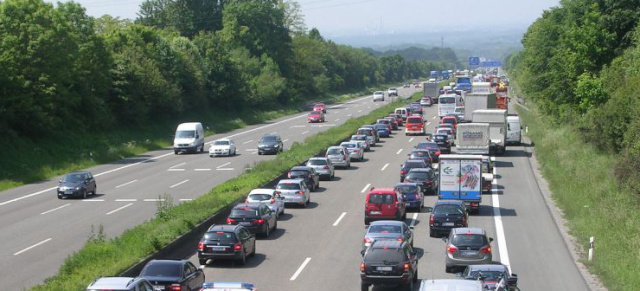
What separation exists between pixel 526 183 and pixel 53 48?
35.2m

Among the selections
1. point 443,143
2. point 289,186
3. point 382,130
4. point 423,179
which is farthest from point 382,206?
point 382,130

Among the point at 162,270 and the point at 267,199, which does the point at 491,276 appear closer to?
the point at 162,270

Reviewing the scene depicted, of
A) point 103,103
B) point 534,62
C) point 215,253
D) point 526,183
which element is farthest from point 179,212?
point 534,62

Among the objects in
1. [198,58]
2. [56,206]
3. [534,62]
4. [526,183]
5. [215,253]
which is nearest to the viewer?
[215,253]

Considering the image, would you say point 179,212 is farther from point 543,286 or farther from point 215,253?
point 543,286

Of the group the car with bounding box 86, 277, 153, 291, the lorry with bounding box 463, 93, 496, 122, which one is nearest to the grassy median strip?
the car with bounding box 86, 277, 153, 291

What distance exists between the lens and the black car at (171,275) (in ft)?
73.0

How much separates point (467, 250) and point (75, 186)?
84.2 feet

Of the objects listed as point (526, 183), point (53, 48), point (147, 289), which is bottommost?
point (526, 183)

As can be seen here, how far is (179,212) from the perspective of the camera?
118 feet

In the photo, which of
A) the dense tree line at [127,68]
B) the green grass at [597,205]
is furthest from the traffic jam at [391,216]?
the dense tree line at [127,68]

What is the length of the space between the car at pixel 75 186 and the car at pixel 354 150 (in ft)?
72.8

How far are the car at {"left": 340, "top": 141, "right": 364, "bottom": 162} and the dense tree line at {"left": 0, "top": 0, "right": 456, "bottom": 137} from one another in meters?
21.4

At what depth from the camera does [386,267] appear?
944 inches
